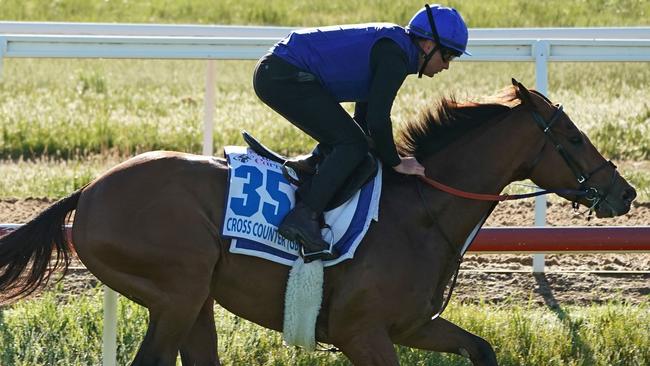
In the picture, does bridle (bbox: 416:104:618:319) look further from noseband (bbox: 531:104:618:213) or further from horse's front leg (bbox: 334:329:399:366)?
horse's front leg (bbox: 334:329:399:366)

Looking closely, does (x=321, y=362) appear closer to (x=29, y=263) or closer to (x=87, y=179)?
(x=29, y=263)

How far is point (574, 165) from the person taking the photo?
513 centimetres

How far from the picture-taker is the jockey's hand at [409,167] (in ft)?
16.6

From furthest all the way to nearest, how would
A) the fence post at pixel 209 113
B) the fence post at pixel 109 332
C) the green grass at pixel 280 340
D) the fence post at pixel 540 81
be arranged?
1. the fence post at pixel 209 113
2. the fence post at pixel 540 81
3. the green grass at pixel 280 340
4. the fence post at pixel 109 332

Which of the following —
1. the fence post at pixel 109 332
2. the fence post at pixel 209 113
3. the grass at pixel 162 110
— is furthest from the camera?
the grass at pixel 162 110

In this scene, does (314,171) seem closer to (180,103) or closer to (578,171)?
(578,171)

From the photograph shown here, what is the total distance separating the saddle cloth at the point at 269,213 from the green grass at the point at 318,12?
12.3m

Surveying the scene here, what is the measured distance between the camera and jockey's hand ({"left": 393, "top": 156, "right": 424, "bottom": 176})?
16.6ft

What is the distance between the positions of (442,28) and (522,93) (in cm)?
48

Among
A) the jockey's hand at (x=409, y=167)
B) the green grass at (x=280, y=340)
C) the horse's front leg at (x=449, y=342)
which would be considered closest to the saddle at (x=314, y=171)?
the jockey's hand at (x=409, y=167)

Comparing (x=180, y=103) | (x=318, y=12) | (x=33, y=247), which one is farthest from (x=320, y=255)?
(x=318, y=12)

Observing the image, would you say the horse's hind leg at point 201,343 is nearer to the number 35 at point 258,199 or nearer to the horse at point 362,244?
the horse at point 362,244

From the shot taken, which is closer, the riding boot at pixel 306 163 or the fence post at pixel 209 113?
the riding boot at pixel 306 163

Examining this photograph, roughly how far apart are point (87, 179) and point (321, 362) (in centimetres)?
373
